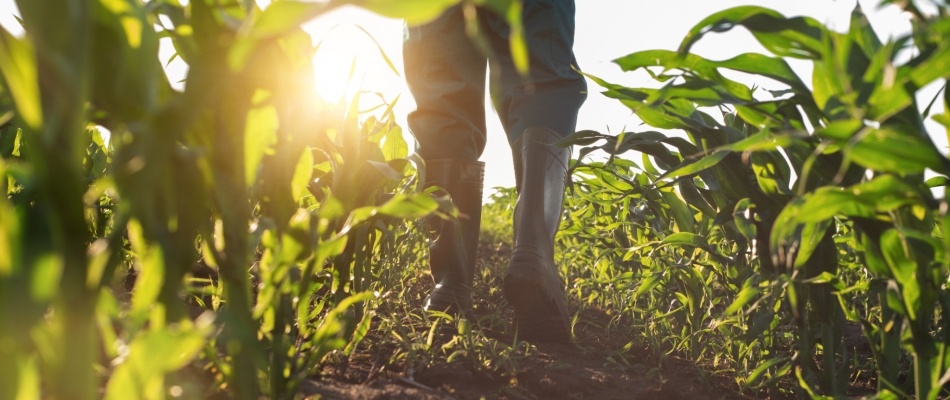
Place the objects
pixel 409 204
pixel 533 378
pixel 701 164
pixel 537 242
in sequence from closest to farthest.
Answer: pixel 409 204, pixel 701 164, pixel 533 378, pixel 537 242

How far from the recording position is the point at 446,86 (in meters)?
2.19

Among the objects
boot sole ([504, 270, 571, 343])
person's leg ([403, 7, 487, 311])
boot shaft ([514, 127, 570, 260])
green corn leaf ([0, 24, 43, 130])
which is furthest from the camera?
person's leg ([403, 7, 487, 311])

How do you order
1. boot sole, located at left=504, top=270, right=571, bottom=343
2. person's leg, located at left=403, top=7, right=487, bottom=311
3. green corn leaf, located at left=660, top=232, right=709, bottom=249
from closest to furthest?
green corn leaf, located at left=660, top=232, right=709, bottom=249 < boot sole, located at left=504, top=270, right=571, bottom=343 < person's leg, located at left=403, top=7, right=487, bottom=311

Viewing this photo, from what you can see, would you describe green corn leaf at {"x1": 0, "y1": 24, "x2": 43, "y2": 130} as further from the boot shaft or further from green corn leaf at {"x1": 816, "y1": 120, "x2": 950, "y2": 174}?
the boot shaft

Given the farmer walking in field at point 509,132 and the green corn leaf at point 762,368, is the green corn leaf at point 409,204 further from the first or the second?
the farmer walking in field at point 509,132

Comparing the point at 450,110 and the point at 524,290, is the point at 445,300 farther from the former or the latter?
the point at 450,110

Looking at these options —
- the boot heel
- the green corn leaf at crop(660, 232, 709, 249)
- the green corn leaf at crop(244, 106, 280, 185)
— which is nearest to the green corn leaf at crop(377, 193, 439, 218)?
the green corn leaf at crop(244, 106, 280, 185)

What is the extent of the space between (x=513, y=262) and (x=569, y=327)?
0.23m

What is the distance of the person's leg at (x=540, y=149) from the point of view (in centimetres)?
162

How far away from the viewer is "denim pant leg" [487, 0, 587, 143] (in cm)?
191

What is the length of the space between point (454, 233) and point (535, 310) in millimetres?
470

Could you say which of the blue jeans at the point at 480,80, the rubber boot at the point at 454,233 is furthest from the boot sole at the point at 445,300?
the blue jeans at the point at 480,80

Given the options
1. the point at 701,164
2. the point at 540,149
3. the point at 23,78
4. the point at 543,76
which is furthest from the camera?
the point at 543,76

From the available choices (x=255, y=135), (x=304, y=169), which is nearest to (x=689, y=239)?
(x=304, y=169)
